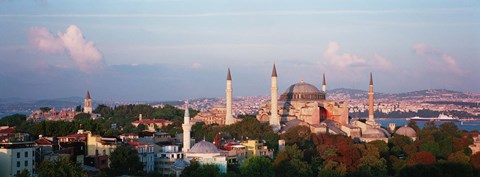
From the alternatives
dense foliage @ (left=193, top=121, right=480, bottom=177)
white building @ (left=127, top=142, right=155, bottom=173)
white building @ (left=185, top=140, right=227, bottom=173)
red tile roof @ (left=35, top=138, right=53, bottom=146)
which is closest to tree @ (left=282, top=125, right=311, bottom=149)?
dense foliage @ (left=193, top=121, right=480, bottom=177)

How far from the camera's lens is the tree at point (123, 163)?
139 feet

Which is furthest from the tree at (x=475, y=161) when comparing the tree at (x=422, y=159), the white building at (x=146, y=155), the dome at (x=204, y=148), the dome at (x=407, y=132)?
the white building at (x=146, y=155)

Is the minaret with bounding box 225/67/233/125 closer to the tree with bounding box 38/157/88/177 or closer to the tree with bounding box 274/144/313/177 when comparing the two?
the tree with bounding box 274/144/313/177

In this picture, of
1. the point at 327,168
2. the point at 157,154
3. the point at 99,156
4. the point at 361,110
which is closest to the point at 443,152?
the point at 327,168

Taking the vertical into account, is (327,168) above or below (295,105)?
below

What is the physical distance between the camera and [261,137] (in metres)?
60.3

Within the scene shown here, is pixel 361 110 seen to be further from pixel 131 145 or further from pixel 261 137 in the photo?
pixel 131 145

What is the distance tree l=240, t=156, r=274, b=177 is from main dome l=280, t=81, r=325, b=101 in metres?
28.3

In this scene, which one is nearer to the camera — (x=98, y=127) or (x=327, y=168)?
(x=327, y=168)

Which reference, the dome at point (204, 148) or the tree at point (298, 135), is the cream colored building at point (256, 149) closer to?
the tree at point (298, 135)

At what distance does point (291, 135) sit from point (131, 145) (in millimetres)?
14676

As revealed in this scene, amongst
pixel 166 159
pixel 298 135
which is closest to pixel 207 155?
pixel 166 159

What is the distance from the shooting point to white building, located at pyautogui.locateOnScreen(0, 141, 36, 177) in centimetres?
3941

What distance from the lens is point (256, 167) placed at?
4562cm
